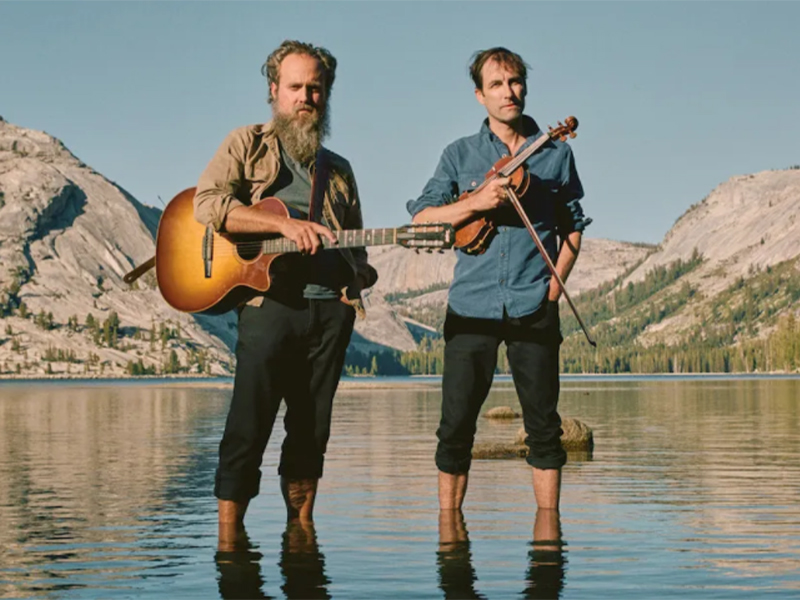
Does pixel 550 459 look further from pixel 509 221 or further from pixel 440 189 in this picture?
pixel 440 189

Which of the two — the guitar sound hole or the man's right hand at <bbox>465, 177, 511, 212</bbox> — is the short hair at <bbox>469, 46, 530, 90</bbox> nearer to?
the man's right hand at <bbox>465, 177, 511, 212</bbox>

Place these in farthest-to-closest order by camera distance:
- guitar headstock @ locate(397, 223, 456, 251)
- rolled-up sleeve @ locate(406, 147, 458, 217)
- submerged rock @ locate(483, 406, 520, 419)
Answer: submerged rock @ locate(483, 406, 520, 419)
rolled-up sleeve @ locate(406, 147, 458, 217)
guitar headstock @ locate(397, 223, 456, 251)

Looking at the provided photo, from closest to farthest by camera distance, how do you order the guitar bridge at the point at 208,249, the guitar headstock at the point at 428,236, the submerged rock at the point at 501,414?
the guitar headstock at the point at 428,236, the guitar bridge at the point at 208,249, the submerged rock at the point at 501,414

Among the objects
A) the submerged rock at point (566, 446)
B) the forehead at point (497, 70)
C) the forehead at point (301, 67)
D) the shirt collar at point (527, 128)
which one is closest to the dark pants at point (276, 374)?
the forehead at point (301, 67)

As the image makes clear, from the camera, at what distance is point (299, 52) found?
34.8 feet

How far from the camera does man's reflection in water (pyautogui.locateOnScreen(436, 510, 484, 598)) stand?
9.09 metres

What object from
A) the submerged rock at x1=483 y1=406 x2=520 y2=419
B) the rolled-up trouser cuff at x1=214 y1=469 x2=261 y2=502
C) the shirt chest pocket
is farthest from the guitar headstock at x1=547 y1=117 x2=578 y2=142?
the submerged rock at x1=483 y1=406 x2=520 y2=419

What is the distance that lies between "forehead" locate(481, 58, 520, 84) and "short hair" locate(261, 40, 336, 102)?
130cm

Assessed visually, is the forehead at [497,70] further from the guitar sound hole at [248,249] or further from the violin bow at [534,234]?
the guitar sound hole at [248,249]

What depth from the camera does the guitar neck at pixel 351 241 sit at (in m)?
9.80

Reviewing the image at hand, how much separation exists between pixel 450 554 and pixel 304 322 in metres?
2.22

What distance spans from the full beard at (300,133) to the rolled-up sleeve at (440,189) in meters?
1.09

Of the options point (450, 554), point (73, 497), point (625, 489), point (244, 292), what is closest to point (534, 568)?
point (450, 554)

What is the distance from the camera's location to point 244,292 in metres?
10.6
